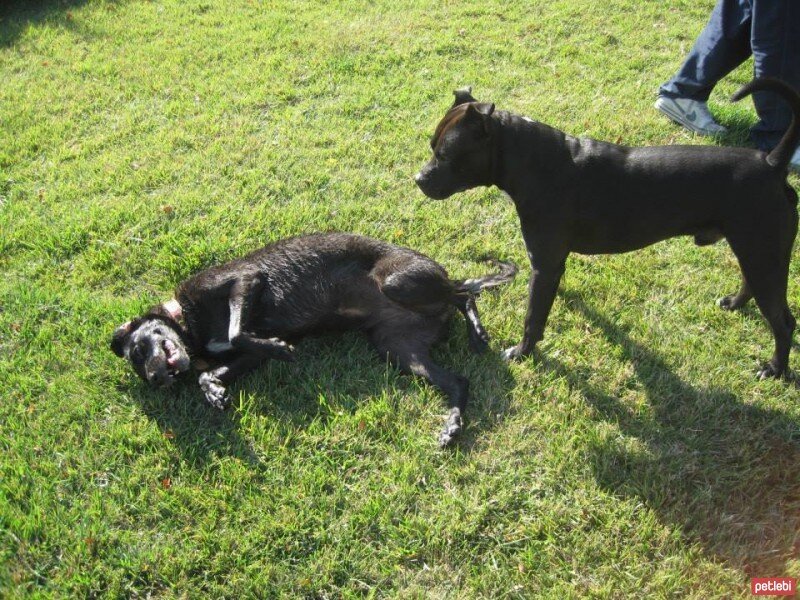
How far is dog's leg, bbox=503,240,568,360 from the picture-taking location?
3355 millimetres

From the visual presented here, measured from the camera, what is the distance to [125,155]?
5516 mm

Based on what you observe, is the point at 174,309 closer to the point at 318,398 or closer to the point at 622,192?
the point at 318,398

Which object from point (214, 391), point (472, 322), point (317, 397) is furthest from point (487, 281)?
point (214, 391)

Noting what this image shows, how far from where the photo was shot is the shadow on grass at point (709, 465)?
2.74 metres

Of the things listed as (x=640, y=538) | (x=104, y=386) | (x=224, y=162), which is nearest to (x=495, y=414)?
(x=640, y=538)

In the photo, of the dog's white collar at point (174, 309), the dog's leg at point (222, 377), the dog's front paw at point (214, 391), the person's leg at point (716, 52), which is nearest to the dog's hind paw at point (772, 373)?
the dog's leg at point (222, 377)

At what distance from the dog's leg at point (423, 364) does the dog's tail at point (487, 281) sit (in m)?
0.44

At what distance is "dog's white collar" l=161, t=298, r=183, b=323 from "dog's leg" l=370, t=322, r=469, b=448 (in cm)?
119

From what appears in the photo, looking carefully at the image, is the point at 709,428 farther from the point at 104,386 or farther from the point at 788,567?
the point at 104,386

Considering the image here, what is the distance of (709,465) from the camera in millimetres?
3039

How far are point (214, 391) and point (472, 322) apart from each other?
1.53 m

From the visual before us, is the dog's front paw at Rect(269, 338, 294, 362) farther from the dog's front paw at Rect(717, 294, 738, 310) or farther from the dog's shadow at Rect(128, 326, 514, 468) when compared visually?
the dog's front paw at Rect(717, 294, 738, 310)

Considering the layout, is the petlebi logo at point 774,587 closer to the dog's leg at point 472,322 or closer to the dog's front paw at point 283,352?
the dog's leg at point 472,322

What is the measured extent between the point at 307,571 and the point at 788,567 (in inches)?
79.6
